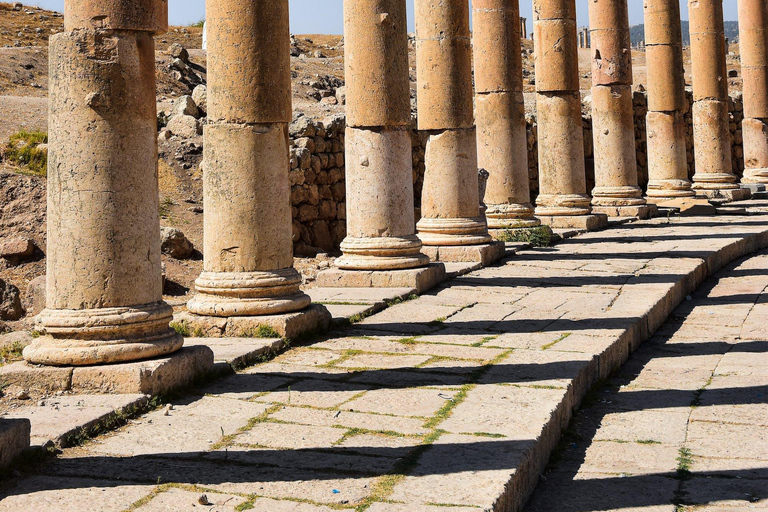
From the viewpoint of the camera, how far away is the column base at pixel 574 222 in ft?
49.8

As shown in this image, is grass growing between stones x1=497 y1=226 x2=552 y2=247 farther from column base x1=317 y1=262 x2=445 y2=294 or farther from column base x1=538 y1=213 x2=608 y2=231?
column base x1=317 y1=262 x2=445 y2=294

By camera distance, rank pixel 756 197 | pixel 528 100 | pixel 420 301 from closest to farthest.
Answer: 1. pixel 420 301
2. pixel 756 197
3. pixel 528 100

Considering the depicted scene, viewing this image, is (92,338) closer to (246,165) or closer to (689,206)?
(246,165)

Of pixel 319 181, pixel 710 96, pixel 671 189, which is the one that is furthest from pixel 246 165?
pixel 710 96

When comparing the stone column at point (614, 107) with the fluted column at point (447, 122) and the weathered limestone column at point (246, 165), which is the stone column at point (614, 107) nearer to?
the fluted column at point (447, 122)

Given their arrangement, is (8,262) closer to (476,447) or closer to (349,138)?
(349,138)

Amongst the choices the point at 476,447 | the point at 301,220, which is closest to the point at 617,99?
the point at 301,220

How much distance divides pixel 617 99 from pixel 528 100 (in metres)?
11.8

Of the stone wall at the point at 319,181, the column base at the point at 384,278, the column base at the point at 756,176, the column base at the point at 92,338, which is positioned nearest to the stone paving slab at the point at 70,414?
the column base at the point at 92,338

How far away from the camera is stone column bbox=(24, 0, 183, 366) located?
5426 mm

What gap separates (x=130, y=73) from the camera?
5527mm

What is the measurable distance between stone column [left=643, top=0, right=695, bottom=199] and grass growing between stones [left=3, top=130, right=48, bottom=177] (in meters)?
11.9

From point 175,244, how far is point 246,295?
22.2 feet

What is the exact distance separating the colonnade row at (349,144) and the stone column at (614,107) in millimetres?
31
